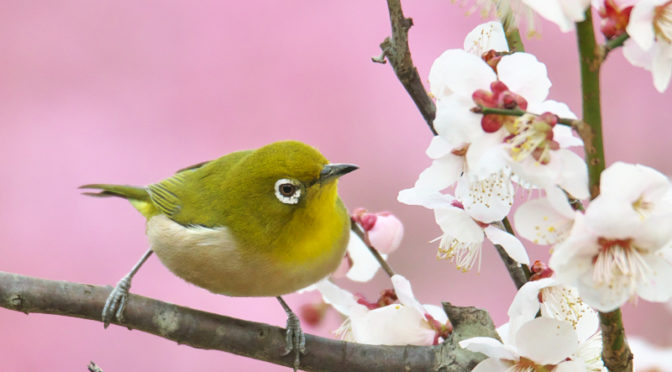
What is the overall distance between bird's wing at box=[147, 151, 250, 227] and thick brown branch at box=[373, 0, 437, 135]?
696 mm

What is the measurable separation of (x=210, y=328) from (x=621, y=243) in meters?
0.61

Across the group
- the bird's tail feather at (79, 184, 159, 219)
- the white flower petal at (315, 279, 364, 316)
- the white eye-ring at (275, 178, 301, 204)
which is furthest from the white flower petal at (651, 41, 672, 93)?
the bird's tail feather at (79, 184, 159, 219)

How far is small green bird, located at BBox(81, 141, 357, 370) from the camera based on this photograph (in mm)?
1396

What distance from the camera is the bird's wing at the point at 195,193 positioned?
153 cm

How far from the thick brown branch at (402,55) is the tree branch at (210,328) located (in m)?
0.27

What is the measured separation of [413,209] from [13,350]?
56.9 inches

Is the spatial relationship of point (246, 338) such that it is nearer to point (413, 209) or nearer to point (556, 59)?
point (413, 209)

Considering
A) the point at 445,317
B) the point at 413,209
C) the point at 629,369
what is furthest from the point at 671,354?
the point at 413,209

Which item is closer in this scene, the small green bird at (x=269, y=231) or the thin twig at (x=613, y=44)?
the thin twig at (x=613, y=44)

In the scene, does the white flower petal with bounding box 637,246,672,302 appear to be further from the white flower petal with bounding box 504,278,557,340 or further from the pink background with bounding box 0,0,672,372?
the pink background with bounding box 0,0,672,372

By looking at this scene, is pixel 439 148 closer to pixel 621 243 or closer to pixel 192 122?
pixel 621 243

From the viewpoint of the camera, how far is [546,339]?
0.80 metres

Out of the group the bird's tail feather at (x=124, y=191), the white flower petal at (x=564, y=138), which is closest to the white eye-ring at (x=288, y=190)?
the bird's tail feather at (x=124, y=191)

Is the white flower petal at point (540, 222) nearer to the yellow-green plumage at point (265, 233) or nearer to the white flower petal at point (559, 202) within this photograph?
the white flower petal at point (559, 202)
